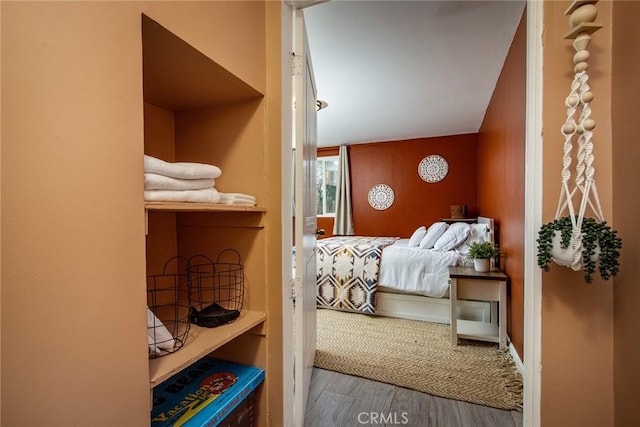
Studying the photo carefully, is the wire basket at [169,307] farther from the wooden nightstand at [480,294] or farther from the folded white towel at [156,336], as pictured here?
the wooden nightstand at [480,294]

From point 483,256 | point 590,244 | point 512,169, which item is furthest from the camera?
point 483,256

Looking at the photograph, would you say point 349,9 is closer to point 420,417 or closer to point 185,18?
point 185,18

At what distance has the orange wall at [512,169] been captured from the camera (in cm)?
198

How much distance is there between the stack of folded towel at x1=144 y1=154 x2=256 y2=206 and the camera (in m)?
0.78

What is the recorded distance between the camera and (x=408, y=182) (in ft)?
17.3

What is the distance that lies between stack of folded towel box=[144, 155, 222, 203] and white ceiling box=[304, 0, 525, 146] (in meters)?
1.47

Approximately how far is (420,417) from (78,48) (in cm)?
212

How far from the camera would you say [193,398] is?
3.28ft

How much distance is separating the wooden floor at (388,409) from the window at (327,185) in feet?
14.2

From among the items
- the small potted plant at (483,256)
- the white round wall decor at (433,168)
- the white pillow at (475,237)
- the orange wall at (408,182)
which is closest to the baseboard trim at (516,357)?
the small potted plant at (483,256)

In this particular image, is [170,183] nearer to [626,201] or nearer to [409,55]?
[626,201]

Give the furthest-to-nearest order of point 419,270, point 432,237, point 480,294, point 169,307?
point 432,237 → point 419,270 → point 480,294 → point 169,307

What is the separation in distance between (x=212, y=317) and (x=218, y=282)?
231 mm

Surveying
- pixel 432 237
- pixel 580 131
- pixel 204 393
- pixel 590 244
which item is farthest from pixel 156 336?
pixel 432 237
